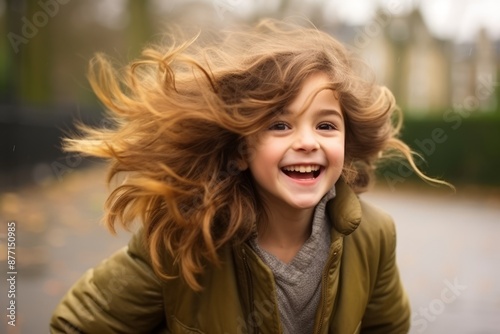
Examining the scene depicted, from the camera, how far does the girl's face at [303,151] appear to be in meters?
2.31

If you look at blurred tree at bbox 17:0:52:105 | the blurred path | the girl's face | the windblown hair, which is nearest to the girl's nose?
the girl's face

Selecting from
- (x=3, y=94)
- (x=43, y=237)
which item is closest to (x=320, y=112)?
(x=43, y=237)

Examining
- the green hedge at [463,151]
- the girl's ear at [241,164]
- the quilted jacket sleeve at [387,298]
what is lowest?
the quilted jacket sleeve at [387,298]

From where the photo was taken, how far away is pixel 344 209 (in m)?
2.44

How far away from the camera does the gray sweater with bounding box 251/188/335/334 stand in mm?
2453

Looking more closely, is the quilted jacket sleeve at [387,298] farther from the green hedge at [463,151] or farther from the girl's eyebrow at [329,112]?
the green hedge at [463,151]

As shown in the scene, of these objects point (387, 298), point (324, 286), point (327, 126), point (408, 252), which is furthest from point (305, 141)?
point (408, 252)

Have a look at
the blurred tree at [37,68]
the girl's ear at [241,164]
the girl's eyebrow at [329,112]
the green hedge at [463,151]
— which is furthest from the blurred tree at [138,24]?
the girl's eyebrow at [329,112]

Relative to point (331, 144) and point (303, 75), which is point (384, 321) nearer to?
point (331, 144)

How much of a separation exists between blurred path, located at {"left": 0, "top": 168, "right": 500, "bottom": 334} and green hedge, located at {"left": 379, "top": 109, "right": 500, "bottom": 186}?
1.59m

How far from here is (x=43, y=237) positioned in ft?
23.7

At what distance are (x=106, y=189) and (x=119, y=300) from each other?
0.47 meters

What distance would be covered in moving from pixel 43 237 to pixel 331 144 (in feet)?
18.0

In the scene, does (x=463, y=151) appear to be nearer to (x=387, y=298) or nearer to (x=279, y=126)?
(x=387, y=298)
